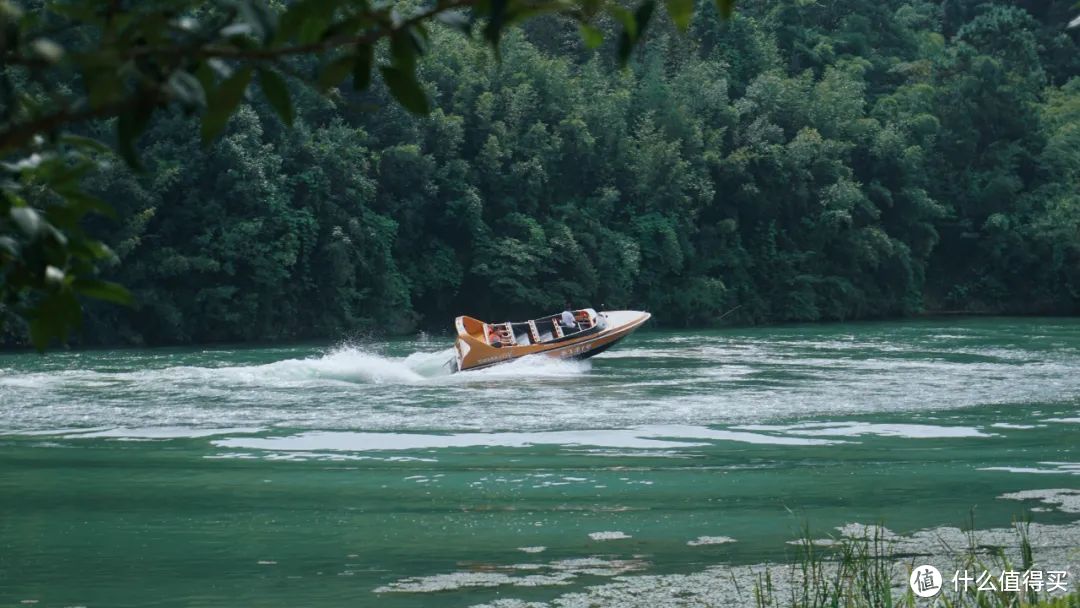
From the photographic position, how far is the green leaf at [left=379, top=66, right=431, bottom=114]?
231cm

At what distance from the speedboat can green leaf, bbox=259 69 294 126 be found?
2394cm

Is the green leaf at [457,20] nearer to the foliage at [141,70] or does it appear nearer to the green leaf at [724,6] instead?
the foliage at [141,70]

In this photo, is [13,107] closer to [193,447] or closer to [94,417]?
[193,447]

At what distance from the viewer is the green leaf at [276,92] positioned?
224 cm

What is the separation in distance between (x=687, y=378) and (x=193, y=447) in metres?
11.2

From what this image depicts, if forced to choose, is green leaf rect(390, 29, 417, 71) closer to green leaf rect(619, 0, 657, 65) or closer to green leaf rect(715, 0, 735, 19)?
green leaf rect(619, 0, 657, 65)

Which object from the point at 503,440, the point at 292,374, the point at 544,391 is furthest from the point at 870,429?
the point at 292,374

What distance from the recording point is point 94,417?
1952 centimetres

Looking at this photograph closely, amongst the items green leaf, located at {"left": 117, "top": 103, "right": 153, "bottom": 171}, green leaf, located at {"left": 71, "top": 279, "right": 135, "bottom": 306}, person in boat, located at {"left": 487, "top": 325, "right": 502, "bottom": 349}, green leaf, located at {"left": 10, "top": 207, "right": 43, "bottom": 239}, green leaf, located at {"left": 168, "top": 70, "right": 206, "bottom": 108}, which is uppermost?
green leaf, located at {"left": 168, "top": 70, "right": 206, "bottom": 108}

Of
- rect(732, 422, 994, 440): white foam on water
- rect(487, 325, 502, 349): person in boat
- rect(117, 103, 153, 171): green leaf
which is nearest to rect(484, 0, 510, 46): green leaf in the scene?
rect(117, 103, 153, 171): green leaf

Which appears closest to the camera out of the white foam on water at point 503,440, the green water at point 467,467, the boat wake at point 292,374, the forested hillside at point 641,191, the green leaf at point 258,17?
the green leaf at point 258,17

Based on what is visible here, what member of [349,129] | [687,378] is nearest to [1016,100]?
[349,129]

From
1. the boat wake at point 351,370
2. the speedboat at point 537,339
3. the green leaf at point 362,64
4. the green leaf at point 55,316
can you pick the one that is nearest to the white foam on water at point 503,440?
the boat wake at point 351,370

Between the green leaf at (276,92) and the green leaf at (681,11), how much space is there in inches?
25.3
